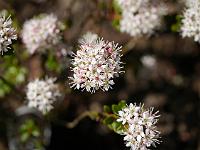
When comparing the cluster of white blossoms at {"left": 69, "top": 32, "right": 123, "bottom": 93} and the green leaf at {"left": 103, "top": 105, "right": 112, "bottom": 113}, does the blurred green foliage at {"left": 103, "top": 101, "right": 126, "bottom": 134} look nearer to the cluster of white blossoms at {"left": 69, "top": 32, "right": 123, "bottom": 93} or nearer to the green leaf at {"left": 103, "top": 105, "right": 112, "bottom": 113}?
the green leaf at {"left": 103, "top": 105, "right": 112, "bottom": 113}

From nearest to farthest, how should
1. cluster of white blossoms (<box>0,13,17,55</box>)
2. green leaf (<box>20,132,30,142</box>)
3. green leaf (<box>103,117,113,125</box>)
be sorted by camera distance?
cluster of white blossoms (<box>0,13,17,55</box>) < green leaf (<box>103,117,113,125</box>) < green leaf (<box>20,132,30,142</box>)

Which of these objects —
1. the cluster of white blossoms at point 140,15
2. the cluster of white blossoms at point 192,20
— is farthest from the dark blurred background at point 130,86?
the cluster of white blossoms at point 192,20

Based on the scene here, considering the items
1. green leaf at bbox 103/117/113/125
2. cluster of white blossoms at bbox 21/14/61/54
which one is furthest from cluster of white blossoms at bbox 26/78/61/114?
green leaf at bbox 103/117/113/125

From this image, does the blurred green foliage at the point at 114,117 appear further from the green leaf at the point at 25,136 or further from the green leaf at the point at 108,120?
the green leaf at the point at 25,136

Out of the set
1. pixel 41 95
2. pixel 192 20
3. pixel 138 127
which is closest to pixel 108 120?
pixel 138 127

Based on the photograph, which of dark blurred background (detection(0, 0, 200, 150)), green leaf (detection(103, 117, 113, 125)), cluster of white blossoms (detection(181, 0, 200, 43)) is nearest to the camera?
green leaf (detection(103, 117, 113, 125))

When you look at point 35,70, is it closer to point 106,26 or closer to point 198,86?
point 106,26

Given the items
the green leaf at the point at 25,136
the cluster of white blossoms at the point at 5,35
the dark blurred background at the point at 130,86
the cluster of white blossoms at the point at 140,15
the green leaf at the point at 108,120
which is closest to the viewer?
the cluster of white blossoms at the point at 5,35
